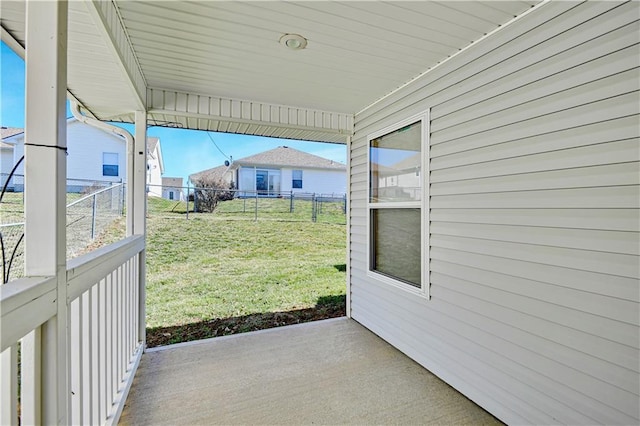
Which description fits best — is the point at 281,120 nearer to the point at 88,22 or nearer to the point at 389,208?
the point at 389,208

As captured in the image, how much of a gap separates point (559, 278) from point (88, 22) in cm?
297

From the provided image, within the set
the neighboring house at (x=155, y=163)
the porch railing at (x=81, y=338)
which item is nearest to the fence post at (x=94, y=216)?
the porch railing at (x=81, y=338)

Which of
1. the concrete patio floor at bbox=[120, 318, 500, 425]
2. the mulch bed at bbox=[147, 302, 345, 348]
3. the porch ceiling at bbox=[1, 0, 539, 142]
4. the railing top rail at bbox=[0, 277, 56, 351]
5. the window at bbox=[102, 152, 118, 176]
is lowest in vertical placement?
the mulch bed at bbox=[147, 302, 345, 348]

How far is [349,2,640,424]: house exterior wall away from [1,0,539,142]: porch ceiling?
1.25ft

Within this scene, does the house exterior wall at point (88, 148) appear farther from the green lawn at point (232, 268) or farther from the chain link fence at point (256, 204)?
the chain link fence at point (256, 204)

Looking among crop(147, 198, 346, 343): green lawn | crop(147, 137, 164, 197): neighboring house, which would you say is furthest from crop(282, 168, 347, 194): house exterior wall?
crop(147, 137, 164, 197): neighboring house

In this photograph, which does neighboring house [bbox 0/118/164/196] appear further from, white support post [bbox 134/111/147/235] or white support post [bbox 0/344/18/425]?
white support post [bbox 0/344/18/425]

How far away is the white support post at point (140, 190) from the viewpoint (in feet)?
9.34

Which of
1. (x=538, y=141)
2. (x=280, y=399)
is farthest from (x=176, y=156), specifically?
(x=538, y=141)

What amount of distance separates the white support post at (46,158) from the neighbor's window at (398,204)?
2428 mm

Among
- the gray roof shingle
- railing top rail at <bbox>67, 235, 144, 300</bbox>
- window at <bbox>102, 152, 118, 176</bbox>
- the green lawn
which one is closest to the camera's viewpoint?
railing top rail at <bbox>67, 235, 144, 300</bbox>

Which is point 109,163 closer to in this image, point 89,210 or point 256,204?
point 89,210

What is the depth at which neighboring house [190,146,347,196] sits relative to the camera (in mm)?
11656

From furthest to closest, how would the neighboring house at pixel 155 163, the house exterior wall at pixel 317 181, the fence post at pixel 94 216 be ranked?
the house exterior wall at pixel 317 181 → the neighboring house at pixel 155 163 → the fence post at pixel 94 216
